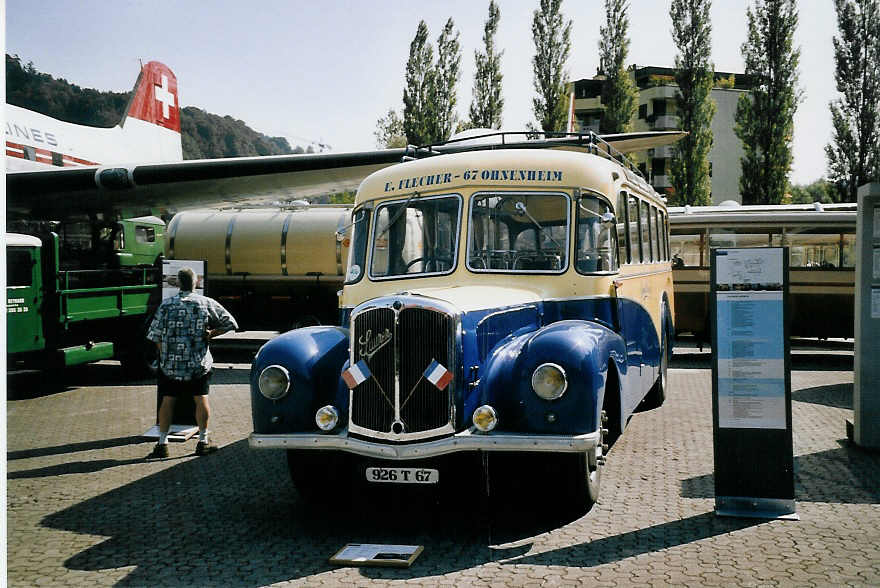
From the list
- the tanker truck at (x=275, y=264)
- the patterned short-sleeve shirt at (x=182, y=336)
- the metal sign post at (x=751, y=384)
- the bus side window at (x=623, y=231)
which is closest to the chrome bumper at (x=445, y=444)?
the metal sign post at (x=751, y=384)

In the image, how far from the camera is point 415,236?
7.40m

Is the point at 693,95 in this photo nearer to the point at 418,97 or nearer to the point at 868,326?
the point at 418,97

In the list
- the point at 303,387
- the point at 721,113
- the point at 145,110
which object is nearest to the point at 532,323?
the point at 303,387

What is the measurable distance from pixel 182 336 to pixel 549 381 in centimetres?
423

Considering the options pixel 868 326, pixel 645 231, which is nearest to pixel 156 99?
pixel 645 231

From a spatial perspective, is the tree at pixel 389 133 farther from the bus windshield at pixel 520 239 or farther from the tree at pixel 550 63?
the bus windshield at pixel 520 239

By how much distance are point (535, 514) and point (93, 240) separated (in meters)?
13.0

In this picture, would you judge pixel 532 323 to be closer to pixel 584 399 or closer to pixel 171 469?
pixel 584 399

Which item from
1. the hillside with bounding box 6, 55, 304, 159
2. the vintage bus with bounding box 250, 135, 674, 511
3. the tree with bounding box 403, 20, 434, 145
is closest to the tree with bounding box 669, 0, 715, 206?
the tree with bounding box 403, 20, 434, 145

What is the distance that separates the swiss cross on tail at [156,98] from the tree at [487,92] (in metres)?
10.8

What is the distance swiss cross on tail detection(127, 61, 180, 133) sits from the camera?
21.1 m

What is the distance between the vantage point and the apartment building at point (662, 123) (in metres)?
59.0

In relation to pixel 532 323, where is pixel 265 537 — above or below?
below

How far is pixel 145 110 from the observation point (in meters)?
21.5
